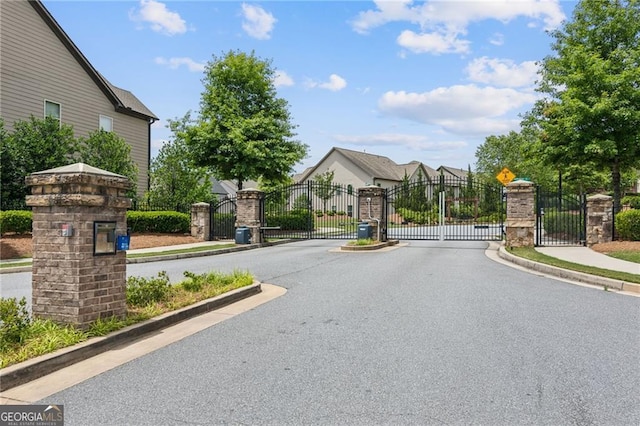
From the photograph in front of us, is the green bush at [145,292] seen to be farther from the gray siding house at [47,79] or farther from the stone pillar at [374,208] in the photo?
the gray siding house at [47,79]

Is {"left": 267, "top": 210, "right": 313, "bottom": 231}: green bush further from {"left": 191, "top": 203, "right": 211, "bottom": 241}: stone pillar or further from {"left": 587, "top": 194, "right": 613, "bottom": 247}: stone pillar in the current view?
{"left": 587, "top": 194, "right": 613, "bottom": 247}: stone pillar

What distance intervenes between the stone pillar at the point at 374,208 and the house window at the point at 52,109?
14.3 m

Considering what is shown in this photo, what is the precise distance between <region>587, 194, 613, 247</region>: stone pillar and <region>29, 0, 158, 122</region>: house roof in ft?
→ 74.3

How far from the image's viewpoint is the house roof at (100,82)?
68.8 feet

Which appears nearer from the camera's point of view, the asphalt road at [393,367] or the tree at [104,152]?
the asphalt road at [393,367]

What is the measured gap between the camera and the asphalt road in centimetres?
375

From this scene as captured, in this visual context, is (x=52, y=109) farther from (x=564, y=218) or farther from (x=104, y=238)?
(x=564, y=218)

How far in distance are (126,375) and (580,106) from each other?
18.9 m

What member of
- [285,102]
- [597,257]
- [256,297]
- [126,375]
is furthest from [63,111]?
[597,257]

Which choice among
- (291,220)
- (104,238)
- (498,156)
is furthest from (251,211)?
(498,156)

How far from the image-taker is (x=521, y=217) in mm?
16531

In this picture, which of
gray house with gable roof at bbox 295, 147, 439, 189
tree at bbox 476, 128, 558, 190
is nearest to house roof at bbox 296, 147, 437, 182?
gray house with gable roof at bbox 295, 147, 439, 189

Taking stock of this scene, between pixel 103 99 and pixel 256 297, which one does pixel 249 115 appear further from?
pixel 256 297

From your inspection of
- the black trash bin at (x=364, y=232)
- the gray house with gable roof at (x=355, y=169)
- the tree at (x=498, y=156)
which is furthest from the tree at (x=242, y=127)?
the tree at (x=498, y=156)
